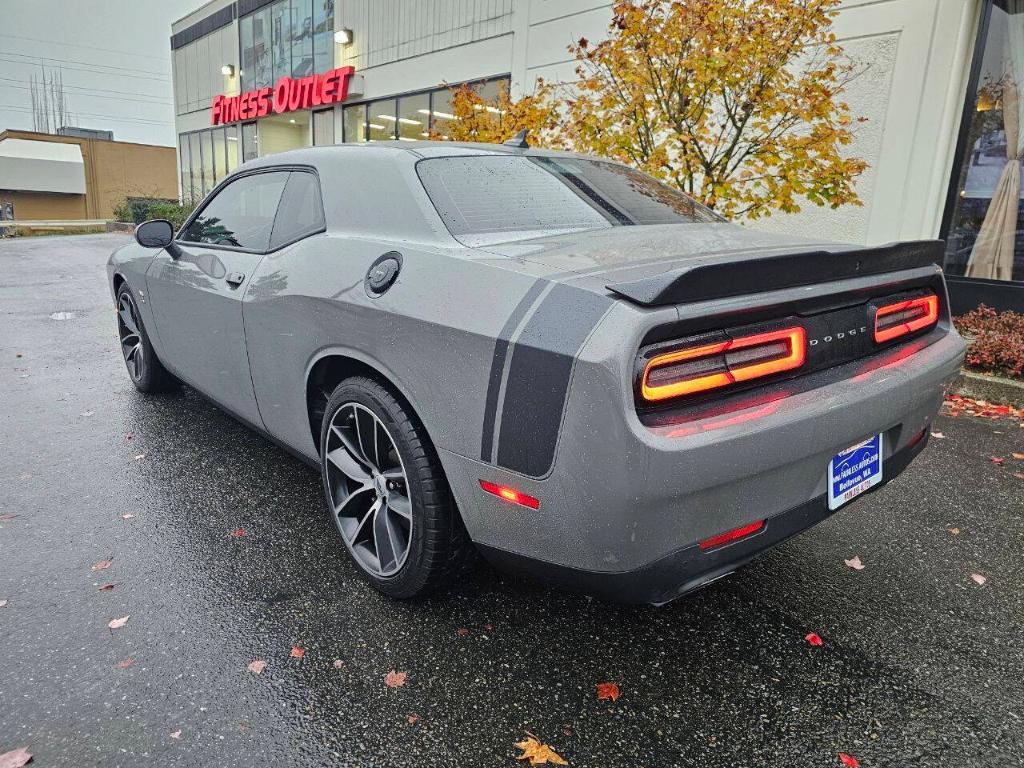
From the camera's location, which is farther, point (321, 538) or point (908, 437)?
point (321, 538)

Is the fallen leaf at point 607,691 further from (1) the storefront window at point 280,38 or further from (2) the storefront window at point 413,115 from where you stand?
(1) the storefront window at point 280,38

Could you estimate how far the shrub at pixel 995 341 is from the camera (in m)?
5.54

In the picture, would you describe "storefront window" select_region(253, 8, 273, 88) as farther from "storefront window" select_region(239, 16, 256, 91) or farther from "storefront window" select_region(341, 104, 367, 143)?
"storefront window" select_region(341, 104, 367, 143)

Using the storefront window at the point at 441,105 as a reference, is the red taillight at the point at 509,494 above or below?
below

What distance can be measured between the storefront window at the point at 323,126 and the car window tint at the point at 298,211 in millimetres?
16967

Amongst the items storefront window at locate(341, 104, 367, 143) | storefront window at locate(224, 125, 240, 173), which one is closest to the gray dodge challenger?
storefront window at locate(341, 104, 367, 143)

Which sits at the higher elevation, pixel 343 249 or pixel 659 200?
pixel 659 200

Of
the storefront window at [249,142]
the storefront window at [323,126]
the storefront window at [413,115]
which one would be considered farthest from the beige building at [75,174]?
the storefront window at [413,115]

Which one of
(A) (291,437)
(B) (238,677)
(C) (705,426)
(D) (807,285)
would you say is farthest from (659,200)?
(B) (238,677)

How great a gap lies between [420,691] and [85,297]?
384 inches

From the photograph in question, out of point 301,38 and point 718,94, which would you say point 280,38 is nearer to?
point 301,38

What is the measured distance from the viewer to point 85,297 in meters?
9.62

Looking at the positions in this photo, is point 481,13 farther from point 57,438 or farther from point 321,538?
point 321,538

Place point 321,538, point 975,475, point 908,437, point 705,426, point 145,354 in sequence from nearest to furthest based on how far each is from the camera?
point 705,426
point 908,437
point 321,538
point 975,475
point 145,354
